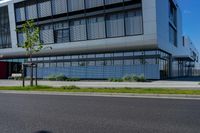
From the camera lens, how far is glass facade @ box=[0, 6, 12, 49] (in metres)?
41.8

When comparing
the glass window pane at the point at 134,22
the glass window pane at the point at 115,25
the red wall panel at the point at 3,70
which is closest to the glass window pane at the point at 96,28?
the glass window pane at the point at 115,25

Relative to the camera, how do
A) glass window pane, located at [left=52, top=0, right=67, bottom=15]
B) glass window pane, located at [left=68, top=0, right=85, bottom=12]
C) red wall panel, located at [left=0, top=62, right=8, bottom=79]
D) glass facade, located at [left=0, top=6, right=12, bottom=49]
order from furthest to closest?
red wall panel, located at [left=0, top=62, right=8, bottom=79] → glass facade, located at [left=0, top=6, right=12, bottom=49] → glass window pane, located at [left=52, top=0, right=67, bottom=15] → glass window pane, located at [left=68, top=0, right=85, bottom=12]

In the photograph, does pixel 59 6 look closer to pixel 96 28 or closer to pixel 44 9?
pixel 44 9

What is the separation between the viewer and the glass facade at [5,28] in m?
41.8

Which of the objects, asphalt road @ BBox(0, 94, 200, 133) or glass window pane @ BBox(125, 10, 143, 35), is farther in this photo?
glass window pane @ BBox(125, 10, 143, 35)

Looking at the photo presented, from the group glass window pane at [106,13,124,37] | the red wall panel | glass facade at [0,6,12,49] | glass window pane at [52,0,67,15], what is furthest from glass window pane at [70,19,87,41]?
the red wall panel

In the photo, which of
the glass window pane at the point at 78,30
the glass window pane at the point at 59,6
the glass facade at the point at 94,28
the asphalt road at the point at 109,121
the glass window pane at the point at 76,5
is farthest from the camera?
the glass window pane at the point at 59,6

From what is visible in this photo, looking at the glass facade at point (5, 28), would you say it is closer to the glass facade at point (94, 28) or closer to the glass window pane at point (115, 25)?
the glass facade at point (94, 28)

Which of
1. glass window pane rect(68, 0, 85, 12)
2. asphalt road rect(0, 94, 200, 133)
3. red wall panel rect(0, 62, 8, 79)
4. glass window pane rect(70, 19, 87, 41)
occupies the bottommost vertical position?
asphalt road rect(0, 94, 200, 133)

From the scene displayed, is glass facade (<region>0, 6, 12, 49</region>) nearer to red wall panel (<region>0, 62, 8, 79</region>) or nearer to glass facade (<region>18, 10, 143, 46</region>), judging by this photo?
red wall panel (<region>0, 62, 8, 79</region>)

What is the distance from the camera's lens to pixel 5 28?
4219cm

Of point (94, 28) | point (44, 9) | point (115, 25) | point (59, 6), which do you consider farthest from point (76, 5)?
point (115, 25)

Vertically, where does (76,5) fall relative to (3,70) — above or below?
above

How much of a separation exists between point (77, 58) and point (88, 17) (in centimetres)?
635
